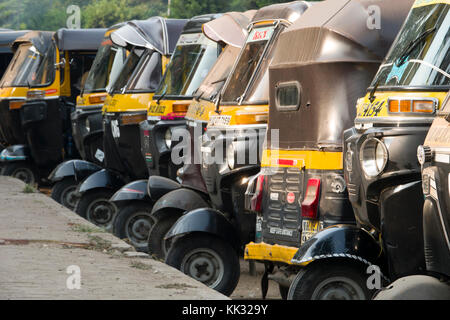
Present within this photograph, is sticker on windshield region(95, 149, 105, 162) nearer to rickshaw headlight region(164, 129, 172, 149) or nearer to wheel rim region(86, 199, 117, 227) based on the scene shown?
wheel rim region(86, 199, 117, 227)

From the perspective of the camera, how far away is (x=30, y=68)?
19578 mm

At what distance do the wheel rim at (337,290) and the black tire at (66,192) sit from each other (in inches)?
400

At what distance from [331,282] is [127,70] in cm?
822

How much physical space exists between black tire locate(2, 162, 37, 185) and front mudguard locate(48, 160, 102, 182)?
12.4ft

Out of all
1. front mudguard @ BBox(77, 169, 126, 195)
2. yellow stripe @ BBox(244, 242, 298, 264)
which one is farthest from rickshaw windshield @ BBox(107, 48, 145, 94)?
yellow stripe @ BBox(244, 242, 298, 264)

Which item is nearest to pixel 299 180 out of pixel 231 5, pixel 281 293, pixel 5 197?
pixel 281 293

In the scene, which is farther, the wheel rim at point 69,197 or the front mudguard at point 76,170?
the wheel rim at point 69,197

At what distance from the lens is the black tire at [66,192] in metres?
16.5

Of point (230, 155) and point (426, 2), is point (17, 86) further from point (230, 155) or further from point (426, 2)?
point (426, 2)

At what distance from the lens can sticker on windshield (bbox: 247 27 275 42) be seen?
954 centimetres

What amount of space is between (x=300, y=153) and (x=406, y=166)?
1.94 meters

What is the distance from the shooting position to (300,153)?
26.1 ft

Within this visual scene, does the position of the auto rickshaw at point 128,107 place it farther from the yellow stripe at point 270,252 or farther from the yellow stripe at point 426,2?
the yellow stripe at point 426,2

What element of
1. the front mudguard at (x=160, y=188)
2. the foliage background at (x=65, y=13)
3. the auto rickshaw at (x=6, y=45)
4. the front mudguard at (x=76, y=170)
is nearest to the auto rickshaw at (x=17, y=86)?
the front mudguard at (x=76, y=170)
